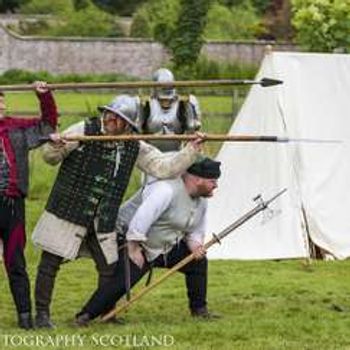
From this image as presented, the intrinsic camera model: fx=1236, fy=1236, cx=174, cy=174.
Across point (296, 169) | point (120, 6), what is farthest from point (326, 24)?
Answer: point (120, 6)

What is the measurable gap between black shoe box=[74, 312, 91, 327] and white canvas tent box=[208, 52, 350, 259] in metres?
3.72

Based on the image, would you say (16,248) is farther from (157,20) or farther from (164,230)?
(157,20)

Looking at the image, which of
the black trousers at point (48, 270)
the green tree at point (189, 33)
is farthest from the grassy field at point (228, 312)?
the green tree at point (189, 33)

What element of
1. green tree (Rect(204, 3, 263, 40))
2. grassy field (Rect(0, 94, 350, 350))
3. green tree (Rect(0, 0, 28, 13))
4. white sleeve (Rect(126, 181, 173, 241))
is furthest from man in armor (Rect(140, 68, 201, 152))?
green tree (Rect(0, 0, 28, 13))

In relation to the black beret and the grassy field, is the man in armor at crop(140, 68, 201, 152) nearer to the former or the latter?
the grassy field

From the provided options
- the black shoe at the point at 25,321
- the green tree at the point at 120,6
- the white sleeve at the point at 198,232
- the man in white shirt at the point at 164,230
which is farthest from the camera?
the green tree at the point at 120,6

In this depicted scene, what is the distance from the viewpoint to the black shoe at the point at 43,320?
770 cm

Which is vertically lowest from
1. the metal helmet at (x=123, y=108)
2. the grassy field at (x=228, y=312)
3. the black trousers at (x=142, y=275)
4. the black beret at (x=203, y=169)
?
the grassy field at (x=228, y=312)

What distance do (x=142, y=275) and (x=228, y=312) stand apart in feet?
2.77

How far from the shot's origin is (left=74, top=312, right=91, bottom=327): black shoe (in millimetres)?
7793

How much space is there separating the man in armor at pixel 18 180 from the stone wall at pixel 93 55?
48.3m

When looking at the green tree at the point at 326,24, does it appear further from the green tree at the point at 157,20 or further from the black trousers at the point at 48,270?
the green tree at the point at 157,20

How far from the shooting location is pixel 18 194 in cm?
758

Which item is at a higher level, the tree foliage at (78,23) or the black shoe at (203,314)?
the black shoe at (203,314)
